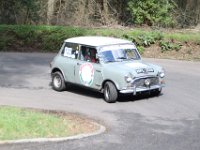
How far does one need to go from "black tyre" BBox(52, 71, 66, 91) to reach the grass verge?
397 cm

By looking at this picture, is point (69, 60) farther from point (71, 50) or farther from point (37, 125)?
point (37, 125)

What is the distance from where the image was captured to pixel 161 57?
26.5m

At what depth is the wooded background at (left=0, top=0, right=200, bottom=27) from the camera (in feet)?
109

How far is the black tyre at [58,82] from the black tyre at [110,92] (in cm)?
201

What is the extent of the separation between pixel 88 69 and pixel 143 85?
1745mm

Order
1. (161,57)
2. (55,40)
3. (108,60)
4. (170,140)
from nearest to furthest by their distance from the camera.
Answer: (170,140), (108,60), (161,57), (55,40)

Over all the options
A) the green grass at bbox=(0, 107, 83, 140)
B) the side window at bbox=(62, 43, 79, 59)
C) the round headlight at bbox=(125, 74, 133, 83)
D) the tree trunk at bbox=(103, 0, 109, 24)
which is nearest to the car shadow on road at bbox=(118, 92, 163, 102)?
the round headlight at bbox=(125, 74, 133, 83)

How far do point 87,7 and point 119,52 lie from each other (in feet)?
61.9

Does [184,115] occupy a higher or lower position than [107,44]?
lower

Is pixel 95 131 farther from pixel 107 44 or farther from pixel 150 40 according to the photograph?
pixel 150 40

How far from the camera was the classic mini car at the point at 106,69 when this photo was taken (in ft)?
51.4

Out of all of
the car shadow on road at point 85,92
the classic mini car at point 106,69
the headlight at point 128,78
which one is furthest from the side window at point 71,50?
the headlight at point 128,78

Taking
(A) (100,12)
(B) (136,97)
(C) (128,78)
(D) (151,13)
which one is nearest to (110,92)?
(C) (128,78)

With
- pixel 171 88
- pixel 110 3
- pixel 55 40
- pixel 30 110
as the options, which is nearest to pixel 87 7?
pixel 110 3
